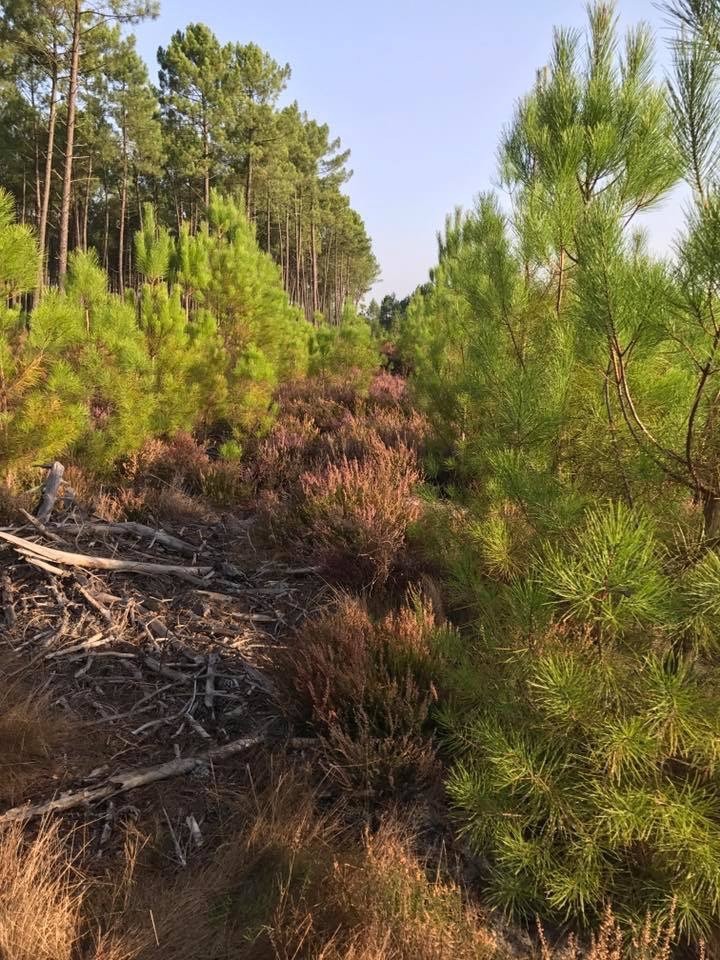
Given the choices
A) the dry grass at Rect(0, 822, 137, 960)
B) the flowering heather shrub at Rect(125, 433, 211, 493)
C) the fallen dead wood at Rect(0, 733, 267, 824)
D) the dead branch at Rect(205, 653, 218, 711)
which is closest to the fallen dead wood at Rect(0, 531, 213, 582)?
the dead branch at Rect(205, 653, 218, 711)

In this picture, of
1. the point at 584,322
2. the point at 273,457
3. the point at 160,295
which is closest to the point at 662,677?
the point at 584,322

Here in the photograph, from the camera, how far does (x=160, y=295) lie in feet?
22.6

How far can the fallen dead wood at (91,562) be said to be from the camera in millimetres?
3574

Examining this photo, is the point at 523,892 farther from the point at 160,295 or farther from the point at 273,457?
the point at 160,295

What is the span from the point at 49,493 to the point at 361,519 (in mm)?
2334

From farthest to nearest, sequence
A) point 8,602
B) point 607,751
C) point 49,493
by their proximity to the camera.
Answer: point 49,493 → point 8,602 → point 607,751

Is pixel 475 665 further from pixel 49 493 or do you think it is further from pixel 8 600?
pixel 49 493

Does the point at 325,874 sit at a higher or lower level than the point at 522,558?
lower

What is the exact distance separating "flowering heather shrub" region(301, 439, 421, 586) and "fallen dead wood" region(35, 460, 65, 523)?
6.06 ft

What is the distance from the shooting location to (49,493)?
4.35 meters

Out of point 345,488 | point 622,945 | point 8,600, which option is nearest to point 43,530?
point 8,600

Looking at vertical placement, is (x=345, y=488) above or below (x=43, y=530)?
above

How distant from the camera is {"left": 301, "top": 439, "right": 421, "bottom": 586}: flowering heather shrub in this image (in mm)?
3951

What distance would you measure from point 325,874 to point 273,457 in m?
4.87
